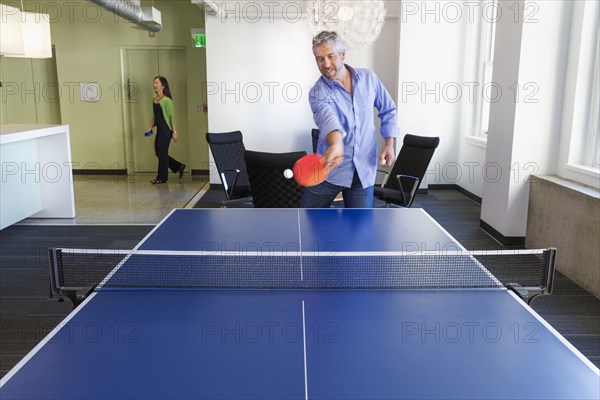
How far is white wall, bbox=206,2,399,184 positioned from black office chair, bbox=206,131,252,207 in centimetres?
193

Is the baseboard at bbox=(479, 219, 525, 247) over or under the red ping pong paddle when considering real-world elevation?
under

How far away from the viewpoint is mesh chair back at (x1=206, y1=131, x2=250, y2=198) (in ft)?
18.0

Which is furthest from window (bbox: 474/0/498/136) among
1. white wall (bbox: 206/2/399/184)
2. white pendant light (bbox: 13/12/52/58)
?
white pendant light (bbox: 13/12/52/58)

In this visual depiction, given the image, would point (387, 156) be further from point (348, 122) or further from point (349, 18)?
point (349, 18)

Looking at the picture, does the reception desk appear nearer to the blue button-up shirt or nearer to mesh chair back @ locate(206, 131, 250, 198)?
mesh chair back @ locate(206, 131, 250, 198)

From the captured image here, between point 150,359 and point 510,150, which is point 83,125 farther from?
point 150,359

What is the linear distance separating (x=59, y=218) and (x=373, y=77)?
4.41 m

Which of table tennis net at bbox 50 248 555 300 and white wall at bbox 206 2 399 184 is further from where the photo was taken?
white wall at bbox 206 2 399 184

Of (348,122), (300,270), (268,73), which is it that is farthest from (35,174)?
(300,270)

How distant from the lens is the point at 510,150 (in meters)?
4.77

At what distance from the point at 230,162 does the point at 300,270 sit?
3988mm

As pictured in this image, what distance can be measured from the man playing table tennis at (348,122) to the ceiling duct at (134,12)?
3657mm

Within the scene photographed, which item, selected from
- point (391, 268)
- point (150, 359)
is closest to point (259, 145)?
point (391, 268)

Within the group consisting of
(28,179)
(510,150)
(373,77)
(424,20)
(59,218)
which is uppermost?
(424,20)
